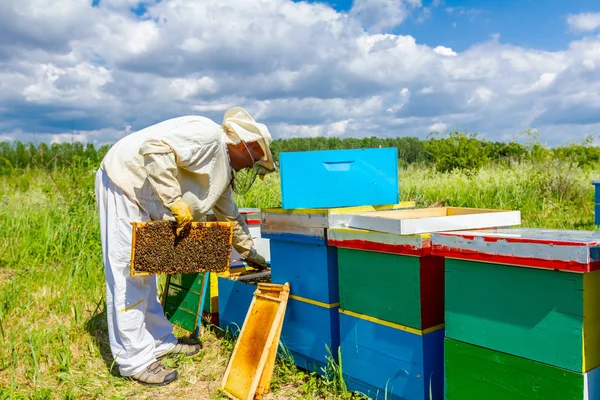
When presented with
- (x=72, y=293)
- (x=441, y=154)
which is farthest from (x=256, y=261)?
(x=441, y=154)

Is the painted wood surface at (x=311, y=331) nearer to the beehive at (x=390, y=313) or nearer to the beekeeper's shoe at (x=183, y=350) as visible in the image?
the beehive at (x=390, y=313)

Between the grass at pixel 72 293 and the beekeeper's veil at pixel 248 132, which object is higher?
the beekeeper's veil at pixel 248 132

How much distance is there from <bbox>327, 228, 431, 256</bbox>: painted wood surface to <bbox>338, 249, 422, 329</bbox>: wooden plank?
0.05 m

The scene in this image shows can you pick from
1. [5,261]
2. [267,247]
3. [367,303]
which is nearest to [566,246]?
[367,303]

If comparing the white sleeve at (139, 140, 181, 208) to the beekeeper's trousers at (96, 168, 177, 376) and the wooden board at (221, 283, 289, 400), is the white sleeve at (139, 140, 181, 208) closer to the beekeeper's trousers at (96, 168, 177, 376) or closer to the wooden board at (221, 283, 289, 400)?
the beekeeper's trousers at (96, 168, 177, 376)

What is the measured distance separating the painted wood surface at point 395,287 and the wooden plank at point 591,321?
28.8 inches

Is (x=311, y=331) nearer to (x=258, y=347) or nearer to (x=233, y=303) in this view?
(x=258, y=347)

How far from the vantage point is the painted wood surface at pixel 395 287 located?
255 cm

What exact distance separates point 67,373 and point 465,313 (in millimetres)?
2870

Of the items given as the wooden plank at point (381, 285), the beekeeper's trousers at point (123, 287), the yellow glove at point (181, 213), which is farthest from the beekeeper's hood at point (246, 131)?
the wooden plank at point (381, 285)

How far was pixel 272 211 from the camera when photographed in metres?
3.49

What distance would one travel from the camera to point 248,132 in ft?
11.5

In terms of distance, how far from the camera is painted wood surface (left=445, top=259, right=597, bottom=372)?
1.98 metres

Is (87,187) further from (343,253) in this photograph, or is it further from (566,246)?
(566,246)
